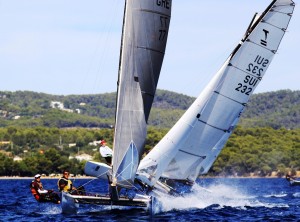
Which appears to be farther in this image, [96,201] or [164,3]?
[164,3]

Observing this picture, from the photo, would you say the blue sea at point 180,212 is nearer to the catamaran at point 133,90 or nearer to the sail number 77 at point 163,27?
the catamaran at point 133,90

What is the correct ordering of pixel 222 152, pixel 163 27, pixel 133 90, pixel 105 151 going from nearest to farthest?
pixel 133 90, pixel 163 27, pixel 105 151, pixel 222 152

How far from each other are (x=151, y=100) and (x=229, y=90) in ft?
28.2

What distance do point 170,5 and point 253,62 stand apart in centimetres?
910

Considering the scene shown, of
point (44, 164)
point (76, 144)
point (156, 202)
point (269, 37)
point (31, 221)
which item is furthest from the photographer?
point (76, 144)

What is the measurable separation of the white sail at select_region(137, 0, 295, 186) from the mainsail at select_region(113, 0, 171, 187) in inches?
250

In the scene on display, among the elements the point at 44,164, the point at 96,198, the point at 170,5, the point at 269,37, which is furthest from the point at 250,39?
the point at 44,164

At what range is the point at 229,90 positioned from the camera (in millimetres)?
45625

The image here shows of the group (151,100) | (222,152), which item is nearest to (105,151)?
(151,100)

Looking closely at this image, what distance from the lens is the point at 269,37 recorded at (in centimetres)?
4500

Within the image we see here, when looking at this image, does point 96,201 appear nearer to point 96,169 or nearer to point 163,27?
point 96,169

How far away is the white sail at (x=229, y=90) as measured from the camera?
44750 mm

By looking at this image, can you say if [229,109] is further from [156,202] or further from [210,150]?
[156,202]

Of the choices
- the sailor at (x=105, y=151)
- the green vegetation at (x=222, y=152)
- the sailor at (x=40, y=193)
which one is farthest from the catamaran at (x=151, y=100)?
the green vegetation at (x=222, y=152)
